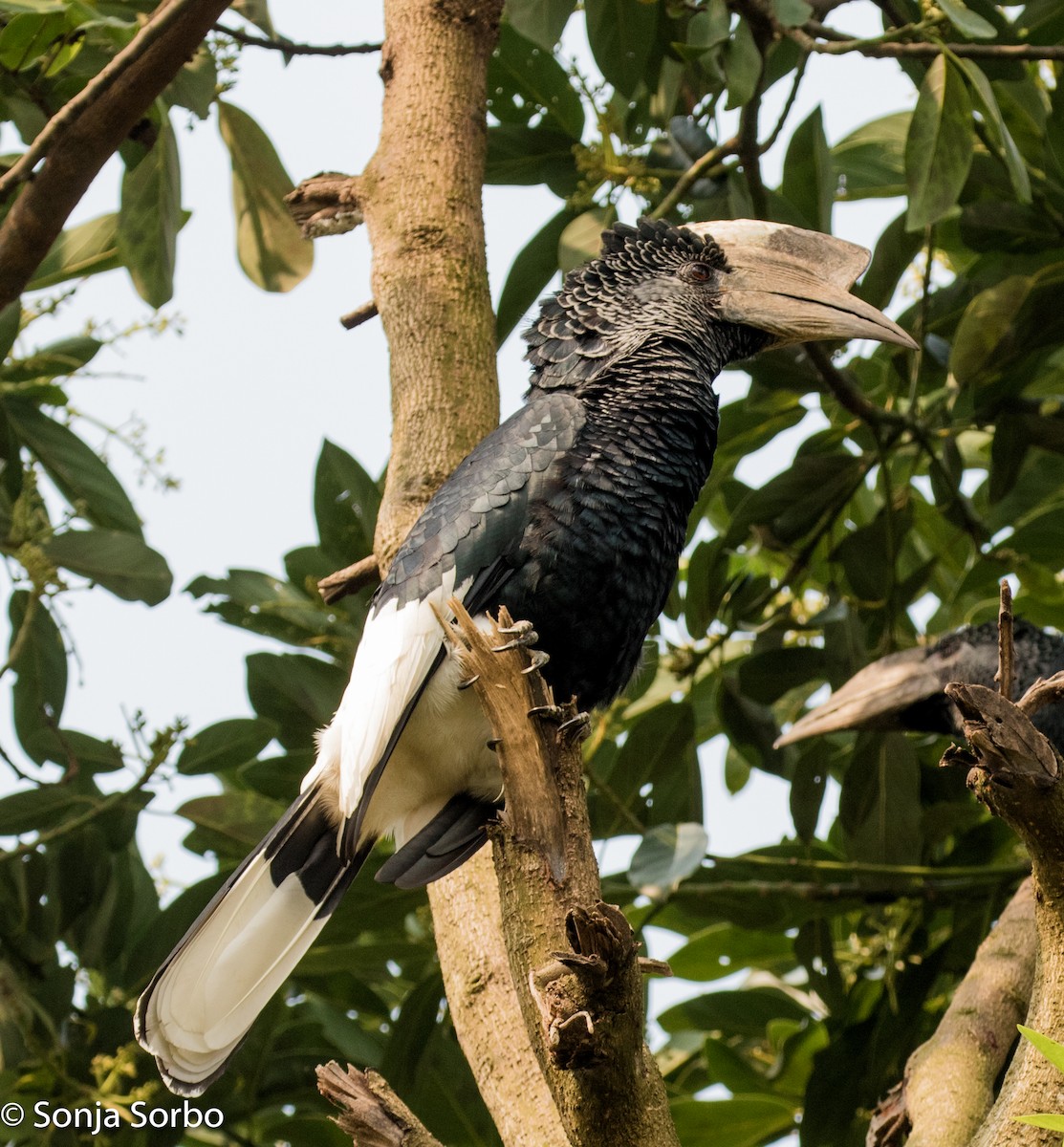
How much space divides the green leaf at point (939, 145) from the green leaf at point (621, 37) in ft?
1.87

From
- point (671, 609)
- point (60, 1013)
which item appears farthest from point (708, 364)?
point (60, 1013)

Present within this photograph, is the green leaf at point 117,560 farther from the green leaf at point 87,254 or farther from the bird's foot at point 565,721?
the bird's foot at point 565,721

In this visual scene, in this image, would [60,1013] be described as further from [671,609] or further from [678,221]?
[678,221]

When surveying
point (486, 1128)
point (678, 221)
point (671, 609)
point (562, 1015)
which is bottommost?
point (486, 1128)

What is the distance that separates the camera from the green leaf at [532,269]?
309 centimetres

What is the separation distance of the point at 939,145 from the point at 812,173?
499 mm

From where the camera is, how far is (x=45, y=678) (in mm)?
2854

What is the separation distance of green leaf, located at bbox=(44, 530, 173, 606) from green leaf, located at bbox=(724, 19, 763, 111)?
138 centimetres

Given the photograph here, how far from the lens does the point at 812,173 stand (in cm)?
291

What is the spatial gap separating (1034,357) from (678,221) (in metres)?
0.87

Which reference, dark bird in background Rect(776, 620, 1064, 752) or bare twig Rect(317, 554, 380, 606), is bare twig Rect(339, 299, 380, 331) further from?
dark bird in background Rect(776, 620, 1064, 752)

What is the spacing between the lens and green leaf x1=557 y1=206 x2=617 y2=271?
2922 millimetres

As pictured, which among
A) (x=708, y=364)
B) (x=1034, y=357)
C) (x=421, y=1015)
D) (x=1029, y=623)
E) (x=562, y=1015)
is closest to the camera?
(x=562, y=1015)

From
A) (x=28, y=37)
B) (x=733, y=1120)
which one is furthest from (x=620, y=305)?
(x=733, y=1120)
